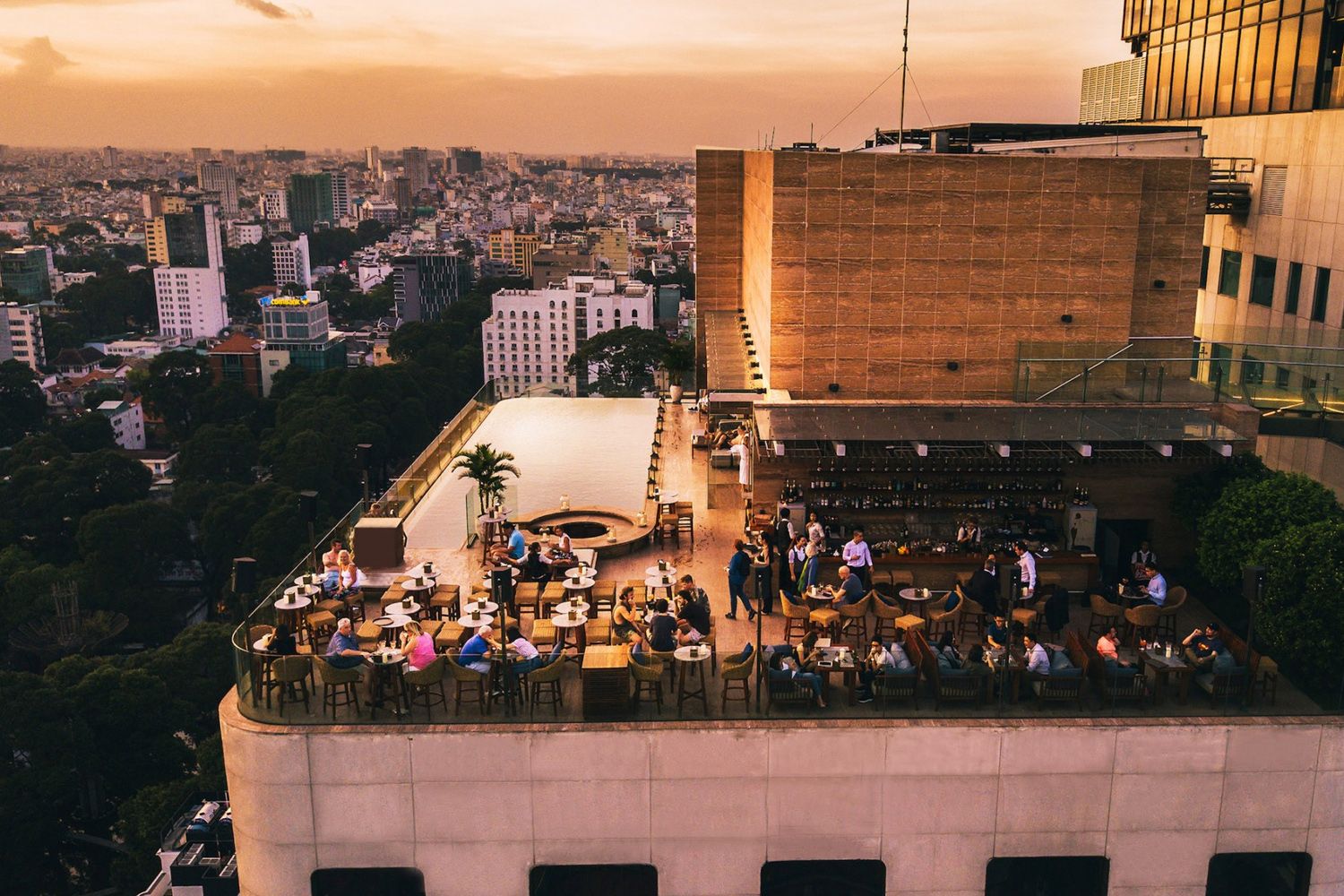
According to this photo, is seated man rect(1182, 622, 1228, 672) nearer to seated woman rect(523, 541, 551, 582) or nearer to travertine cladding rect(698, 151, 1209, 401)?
travertine cladding rect(698, 151, 1209, 401)

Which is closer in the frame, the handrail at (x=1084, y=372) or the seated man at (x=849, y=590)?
the seated man at (x=849, y=590)

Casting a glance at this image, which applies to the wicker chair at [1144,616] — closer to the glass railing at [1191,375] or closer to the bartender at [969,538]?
the bartender at [969,538]

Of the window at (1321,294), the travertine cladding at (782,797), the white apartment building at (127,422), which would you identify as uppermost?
the window at (1321,294)

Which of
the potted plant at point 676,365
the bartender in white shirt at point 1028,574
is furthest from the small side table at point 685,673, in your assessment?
the potted plant at point 676,365

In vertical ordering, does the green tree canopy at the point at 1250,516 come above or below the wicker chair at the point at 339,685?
above

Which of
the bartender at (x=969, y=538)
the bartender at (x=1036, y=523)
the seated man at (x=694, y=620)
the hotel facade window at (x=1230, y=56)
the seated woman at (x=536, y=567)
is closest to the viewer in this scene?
the seated man at (x=694, y=620)

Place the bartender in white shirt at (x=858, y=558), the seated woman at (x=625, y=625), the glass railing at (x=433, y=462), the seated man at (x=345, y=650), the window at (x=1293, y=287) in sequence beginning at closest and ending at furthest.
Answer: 1. the seated man at (x=345, y=650)
2. the seated woman at (x=625, y=625)
3. the bartender in white shirt at (x=858, y=558)
4. the glass railing at (x=433, y=462)
5. the window at (x=1293, y=287)

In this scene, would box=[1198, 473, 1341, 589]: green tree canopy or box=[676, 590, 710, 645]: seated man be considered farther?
box=[1198, 473, 1341, 589]: green tree canopy

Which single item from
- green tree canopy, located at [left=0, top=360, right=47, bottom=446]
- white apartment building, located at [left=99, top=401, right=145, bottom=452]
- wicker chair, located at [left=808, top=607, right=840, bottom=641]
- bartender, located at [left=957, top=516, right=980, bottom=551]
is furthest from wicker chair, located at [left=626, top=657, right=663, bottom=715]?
green tree canopy, located at [left=0, top=360, right=47, bottom=446]
